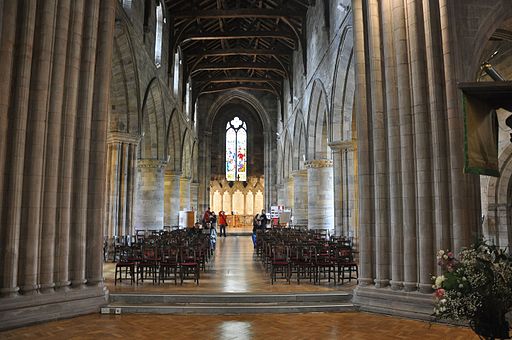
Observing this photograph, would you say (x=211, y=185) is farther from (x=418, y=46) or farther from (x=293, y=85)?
(x=418, y=46)

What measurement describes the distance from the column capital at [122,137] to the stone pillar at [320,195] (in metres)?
8.82

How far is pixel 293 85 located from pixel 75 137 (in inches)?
835

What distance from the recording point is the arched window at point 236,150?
38.3 m

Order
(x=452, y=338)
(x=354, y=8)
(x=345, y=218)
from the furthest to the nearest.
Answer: (x=345, y=218), (x=354, y=8), (x=452, y=338)

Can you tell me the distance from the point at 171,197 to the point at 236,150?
14966 millimetres

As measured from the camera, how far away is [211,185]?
37.4 meters

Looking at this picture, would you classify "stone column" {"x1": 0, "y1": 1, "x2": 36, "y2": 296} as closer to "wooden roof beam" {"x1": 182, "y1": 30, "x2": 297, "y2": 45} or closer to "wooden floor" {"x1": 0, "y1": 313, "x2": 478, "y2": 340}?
"wooden floor" {"x1": 0, "y1": 313, "x2": 478, "y2": 340}

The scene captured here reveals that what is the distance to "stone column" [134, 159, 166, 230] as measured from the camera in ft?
64.8

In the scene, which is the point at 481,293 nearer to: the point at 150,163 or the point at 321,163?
the point at 321,163

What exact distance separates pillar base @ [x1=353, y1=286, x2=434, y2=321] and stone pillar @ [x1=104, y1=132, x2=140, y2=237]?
31.3 feet

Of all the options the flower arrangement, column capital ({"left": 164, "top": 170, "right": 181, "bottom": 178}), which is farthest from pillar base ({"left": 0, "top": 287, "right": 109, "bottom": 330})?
column capital ({"left": 164, "top": 170, "right": 181, "bottom": 178})

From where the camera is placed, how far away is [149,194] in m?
19.9

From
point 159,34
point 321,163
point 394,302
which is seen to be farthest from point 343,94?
point 394,302

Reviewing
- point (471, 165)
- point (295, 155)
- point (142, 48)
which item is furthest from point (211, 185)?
point (471, 165)
